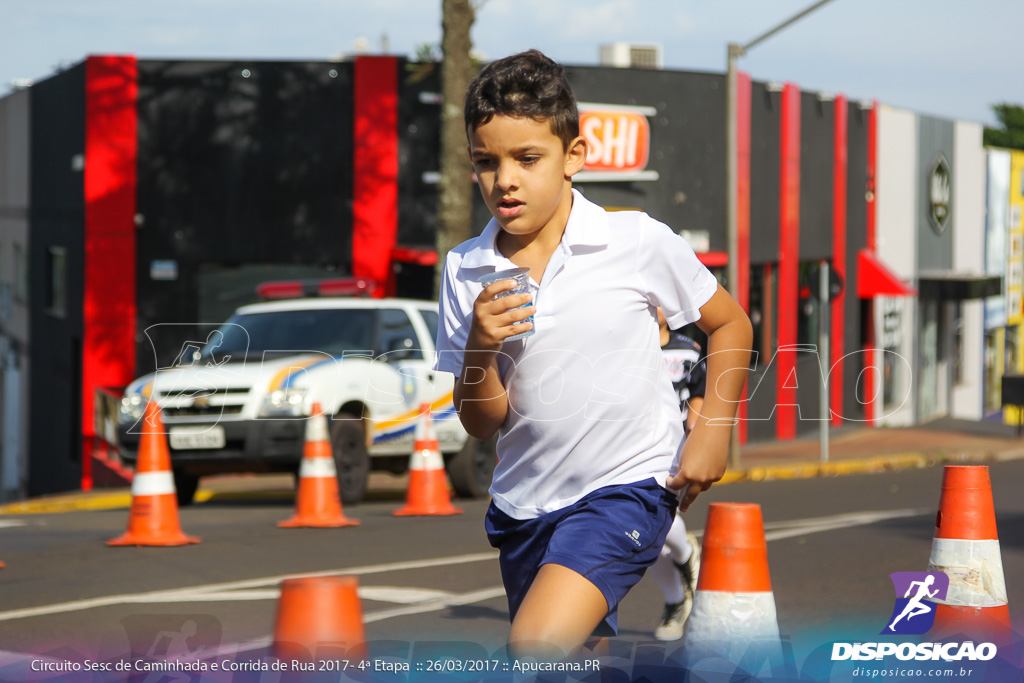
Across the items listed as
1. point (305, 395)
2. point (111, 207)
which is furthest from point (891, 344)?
point (305, 395)

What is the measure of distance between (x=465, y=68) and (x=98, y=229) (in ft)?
20.7

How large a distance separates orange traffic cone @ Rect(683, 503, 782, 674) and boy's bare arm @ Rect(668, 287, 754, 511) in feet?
1.91

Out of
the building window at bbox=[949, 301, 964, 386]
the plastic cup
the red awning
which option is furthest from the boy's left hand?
the building window at bbox=[949, 301, 964, 386]

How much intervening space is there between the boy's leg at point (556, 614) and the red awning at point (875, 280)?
25492mm

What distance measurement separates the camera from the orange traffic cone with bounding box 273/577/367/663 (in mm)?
2424

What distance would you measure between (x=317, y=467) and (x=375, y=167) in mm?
9993

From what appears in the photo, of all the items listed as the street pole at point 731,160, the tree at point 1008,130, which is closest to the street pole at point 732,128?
the street pole at point 731,160

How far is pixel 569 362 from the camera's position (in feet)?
11.1

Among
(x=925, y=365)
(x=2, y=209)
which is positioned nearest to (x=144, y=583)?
(x=2, y=209)

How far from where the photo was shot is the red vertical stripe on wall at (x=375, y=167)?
19.8m

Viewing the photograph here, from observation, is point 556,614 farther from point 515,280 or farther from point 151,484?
point 151,484

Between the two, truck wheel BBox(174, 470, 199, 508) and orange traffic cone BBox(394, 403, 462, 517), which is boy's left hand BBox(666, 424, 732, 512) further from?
truck wheel BBox(174, 470, 199, 508)

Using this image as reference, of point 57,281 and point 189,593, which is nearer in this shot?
point 189,593

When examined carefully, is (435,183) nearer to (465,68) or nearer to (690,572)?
(465,68)
